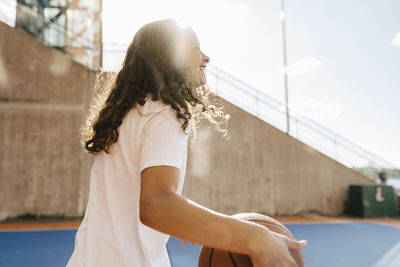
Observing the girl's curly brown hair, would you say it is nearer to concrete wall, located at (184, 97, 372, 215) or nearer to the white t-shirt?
the white t-shirt

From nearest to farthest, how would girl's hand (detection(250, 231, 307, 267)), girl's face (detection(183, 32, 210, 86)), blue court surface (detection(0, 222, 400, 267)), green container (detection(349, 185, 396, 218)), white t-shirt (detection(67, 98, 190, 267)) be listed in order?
girl's hand (detection(250, 231, 307, 267))
white t-shirt (detection(67, 98, 190, 267))
girl's face (detection(183, 32, 210, 86))
blue court surface (detection(0, 222, 400, 267))
green container (detection(349, 185, 396, 218))

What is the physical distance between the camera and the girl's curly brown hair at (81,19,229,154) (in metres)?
1.03

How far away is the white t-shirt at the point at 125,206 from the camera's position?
93 cm

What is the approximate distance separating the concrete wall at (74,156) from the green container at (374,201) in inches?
30.2

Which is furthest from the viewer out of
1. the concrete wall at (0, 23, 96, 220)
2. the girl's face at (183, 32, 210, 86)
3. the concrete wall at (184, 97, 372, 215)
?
the concrete wall at (184, 97, 372, 215)

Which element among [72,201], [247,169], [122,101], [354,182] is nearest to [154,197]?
[122,101]

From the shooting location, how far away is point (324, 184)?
39.9 feet

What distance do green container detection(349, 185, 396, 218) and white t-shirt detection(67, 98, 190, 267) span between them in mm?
12199

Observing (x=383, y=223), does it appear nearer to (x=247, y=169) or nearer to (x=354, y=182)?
(x=354, y=182)

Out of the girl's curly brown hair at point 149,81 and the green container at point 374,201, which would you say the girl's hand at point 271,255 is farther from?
the green container at point 374,201

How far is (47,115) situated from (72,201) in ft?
9.35

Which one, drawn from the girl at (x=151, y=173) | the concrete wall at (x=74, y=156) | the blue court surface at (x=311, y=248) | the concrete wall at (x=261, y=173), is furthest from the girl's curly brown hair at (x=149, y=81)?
the concrete wall at (x=261, y=173)

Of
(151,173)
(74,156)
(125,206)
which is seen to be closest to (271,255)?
(151,173)

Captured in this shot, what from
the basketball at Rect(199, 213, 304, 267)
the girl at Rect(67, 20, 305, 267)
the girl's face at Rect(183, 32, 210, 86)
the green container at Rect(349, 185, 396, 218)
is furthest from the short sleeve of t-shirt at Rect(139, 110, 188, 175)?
the green container at Rect(349, 185, 396, 218)
